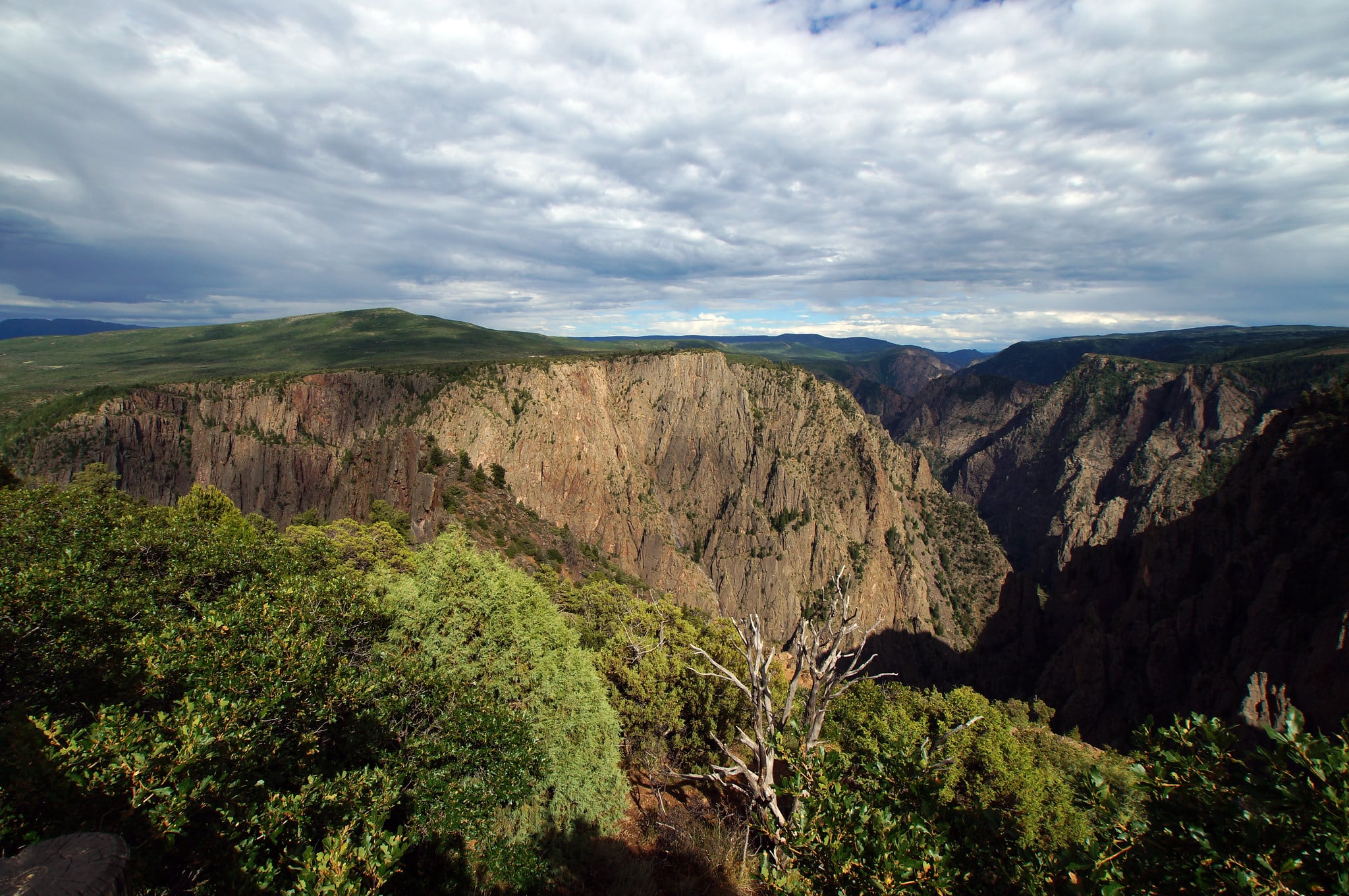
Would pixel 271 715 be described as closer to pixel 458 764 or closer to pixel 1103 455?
pixel 458 764

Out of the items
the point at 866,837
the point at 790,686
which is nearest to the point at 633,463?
the point at 790,686

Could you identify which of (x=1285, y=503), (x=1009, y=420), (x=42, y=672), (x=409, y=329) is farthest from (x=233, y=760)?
(x=1009, y=420)

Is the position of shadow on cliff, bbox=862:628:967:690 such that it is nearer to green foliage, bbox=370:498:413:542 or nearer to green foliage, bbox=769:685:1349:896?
green foliage, bbox=370:498:413:542

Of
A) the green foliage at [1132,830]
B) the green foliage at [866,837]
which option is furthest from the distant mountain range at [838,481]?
the green foliage at [1132,830]

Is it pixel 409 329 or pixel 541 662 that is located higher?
pixel 409 329

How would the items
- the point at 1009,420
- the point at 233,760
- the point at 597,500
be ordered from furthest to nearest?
the point at 1009,420 → the point at 597,500 → the point at 233,760

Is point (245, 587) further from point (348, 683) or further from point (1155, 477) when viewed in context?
point (1155, 477)

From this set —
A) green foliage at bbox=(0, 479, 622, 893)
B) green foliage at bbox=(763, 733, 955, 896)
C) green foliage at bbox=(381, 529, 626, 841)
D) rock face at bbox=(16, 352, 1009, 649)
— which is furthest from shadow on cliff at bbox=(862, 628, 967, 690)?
green foliage at bbox=(763, 733, 955, 896)
